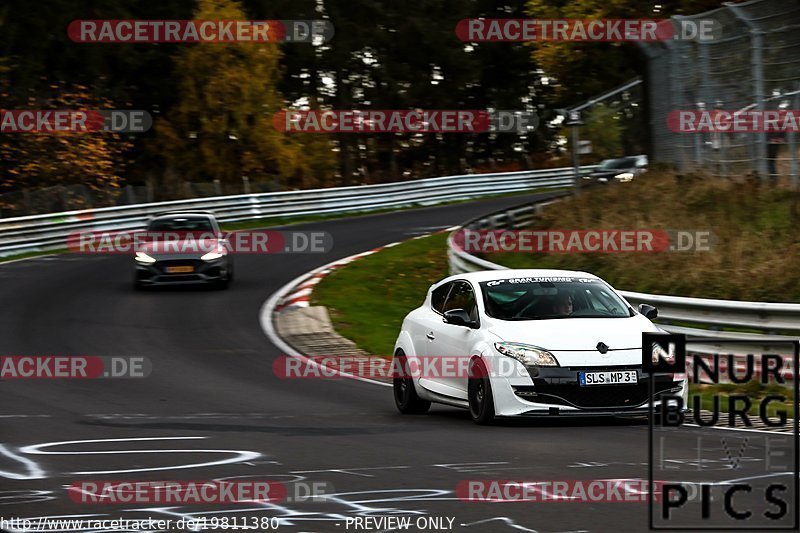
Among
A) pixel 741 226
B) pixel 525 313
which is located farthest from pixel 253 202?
pixel 525 313

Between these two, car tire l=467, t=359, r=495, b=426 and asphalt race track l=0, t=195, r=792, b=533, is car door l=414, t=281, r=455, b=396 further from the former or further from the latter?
car tire l=467, t=359, r=495, b=426

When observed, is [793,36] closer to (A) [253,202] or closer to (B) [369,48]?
(A) [253,202]

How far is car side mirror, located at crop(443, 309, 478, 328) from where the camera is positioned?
12531 mm

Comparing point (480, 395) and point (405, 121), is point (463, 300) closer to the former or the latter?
point (480, 395)

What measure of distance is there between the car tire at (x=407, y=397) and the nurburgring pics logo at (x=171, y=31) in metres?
43.9

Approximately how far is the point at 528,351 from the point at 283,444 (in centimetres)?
226

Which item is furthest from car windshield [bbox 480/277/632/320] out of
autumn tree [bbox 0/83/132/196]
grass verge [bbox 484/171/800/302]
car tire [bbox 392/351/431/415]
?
autumn tree [bbox 0/83/132/196]

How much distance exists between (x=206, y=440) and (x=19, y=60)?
45.9 m

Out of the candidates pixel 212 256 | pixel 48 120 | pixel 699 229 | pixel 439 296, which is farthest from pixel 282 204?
pixel 439 296

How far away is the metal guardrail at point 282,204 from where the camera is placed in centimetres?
3469

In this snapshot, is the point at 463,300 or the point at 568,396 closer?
the point at 568,396

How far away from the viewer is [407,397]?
13.5 metres

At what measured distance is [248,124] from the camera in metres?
57.8

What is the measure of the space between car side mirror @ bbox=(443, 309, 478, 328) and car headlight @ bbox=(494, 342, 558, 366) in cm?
70
